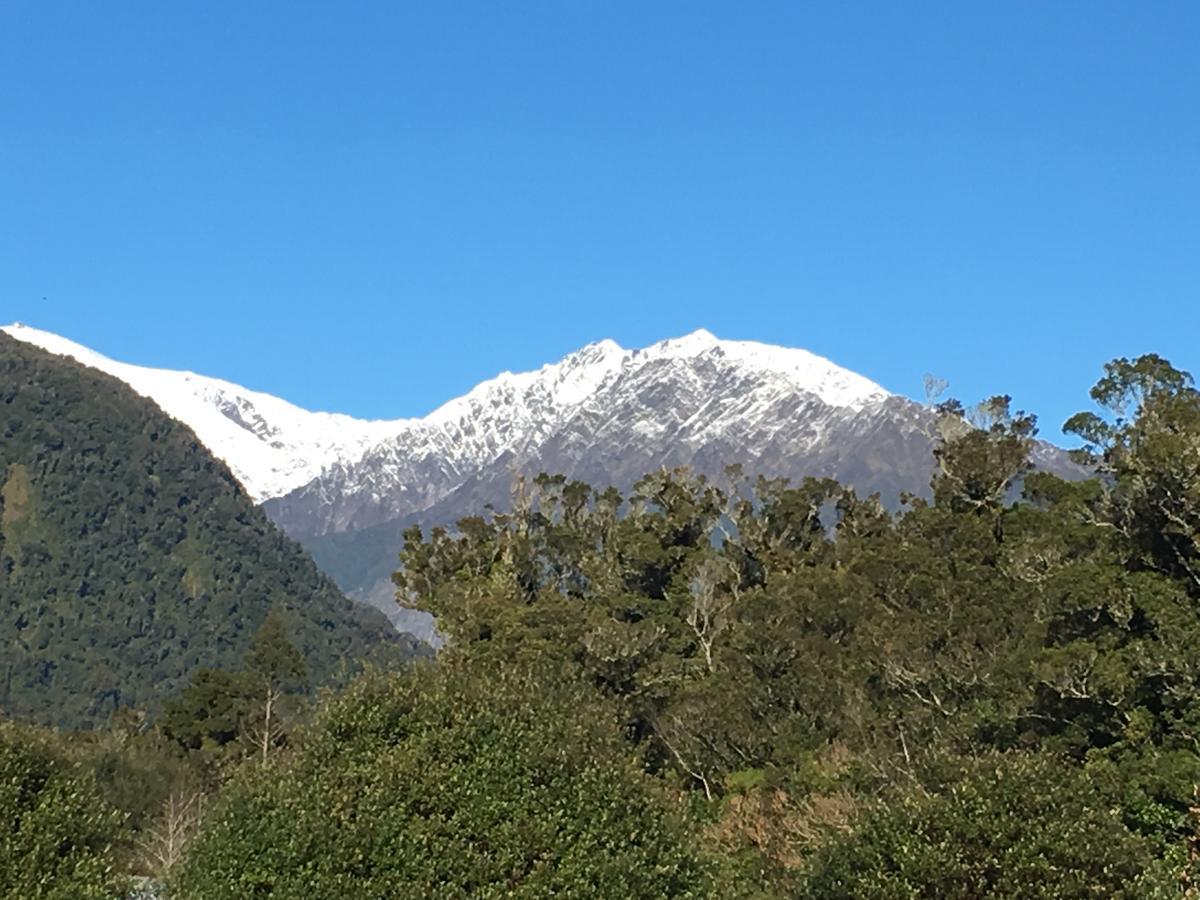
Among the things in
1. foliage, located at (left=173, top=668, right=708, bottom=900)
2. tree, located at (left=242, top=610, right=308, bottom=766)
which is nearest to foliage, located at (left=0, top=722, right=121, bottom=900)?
foliage, located at (left=173, top=668, right=708, bottom=900)

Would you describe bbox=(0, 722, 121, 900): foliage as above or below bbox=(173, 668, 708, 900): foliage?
below

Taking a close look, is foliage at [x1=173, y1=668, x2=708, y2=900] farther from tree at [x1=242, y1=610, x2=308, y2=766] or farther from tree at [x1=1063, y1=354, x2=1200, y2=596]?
tree at [x1=242, y1=610, x2=308, y2=766]

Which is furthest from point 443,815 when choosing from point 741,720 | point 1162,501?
point 741,720

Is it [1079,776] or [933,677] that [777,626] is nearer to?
[933,677]

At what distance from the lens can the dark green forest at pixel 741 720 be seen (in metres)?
33.2

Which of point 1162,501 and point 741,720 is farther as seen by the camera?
point 741,720

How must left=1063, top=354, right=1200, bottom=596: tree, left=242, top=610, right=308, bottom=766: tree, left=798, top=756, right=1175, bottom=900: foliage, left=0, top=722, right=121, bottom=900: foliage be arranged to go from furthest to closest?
left=242, top=610, right=308, bottom=766: tree, left=1063, top=354, right=1200, bottom=596: tree, left=0, top=722, right=121, bottom=900: foliage, left=798, top=756, right=1175, bottom=900: foliage

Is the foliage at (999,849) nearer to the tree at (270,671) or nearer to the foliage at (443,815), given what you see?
the foliage at (443,815)

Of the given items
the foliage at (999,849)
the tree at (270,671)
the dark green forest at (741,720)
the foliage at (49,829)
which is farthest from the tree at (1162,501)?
the tree at (270,671)

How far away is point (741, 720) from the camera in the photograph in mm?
Result: 74250

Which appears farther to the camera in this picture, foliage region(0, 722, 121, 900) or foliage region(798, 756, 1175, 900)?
foliage region(0, 722, 121, 900)

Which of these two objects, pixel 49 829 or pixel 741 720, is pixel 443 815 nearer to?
pixel 49 829

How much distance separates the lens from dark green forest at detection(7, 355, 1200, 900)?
33.2 m

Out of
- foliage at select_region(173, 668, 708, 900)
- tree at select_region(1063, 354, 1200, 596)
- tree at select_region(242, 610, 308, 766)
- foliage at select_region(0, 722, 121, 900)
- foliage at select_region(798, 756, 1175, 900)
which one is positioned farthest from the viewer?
tree at select_region(242, 610, 308, 766)
